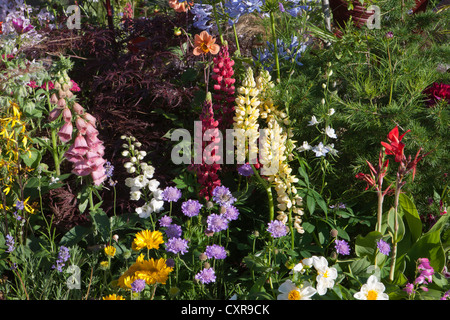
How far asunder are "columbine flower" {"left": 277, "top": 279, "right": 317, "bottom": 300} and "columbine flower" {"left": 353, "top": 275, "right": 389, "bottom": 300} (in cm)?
16

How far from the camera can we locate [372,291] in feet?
5.57

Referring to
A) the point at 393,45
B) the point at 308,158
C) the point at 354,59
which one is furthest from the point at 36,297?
the point at 393,45

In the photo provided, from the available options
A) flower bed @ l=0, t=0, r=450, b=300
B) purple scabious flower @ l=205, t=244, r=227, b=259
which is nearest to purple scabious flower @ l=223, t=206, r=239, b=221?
flower bed @ l=0, t=0, r=450, b=300

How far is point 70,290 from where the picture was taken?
196 centimetres

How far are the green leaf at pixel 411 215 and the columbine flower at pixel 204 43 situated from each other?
109cm

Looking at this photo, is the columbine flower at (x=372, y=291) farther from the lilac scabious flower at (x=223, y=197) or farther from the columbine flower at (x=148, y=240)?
the columbine flower at (x=148, y=240)

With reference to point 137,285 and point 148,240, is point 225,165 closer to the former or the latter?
point 148,240

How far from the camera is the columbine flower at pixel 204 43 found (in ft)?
7.61

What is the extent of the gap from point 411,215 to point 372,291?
591mm

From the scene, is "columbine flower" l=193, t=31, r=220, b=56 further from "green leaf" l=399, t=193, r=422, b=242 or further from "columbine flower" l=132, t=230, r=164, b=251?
"green leaf" l=399, t=193, r=422, b=242

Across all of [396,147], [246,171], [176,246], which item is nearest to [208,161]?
[246,171]

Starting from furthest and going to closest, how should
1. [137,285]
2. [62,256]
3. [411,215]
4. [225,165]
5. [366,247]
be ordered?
[225,165] < [411,215] < [366,247] < [62,256] < [137,285]

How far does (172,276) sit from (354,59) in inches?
54.6

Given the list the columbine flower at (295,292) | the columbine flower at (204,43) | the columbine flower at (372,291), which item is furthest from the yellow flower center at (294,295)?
the columbine flower at (204,43)
